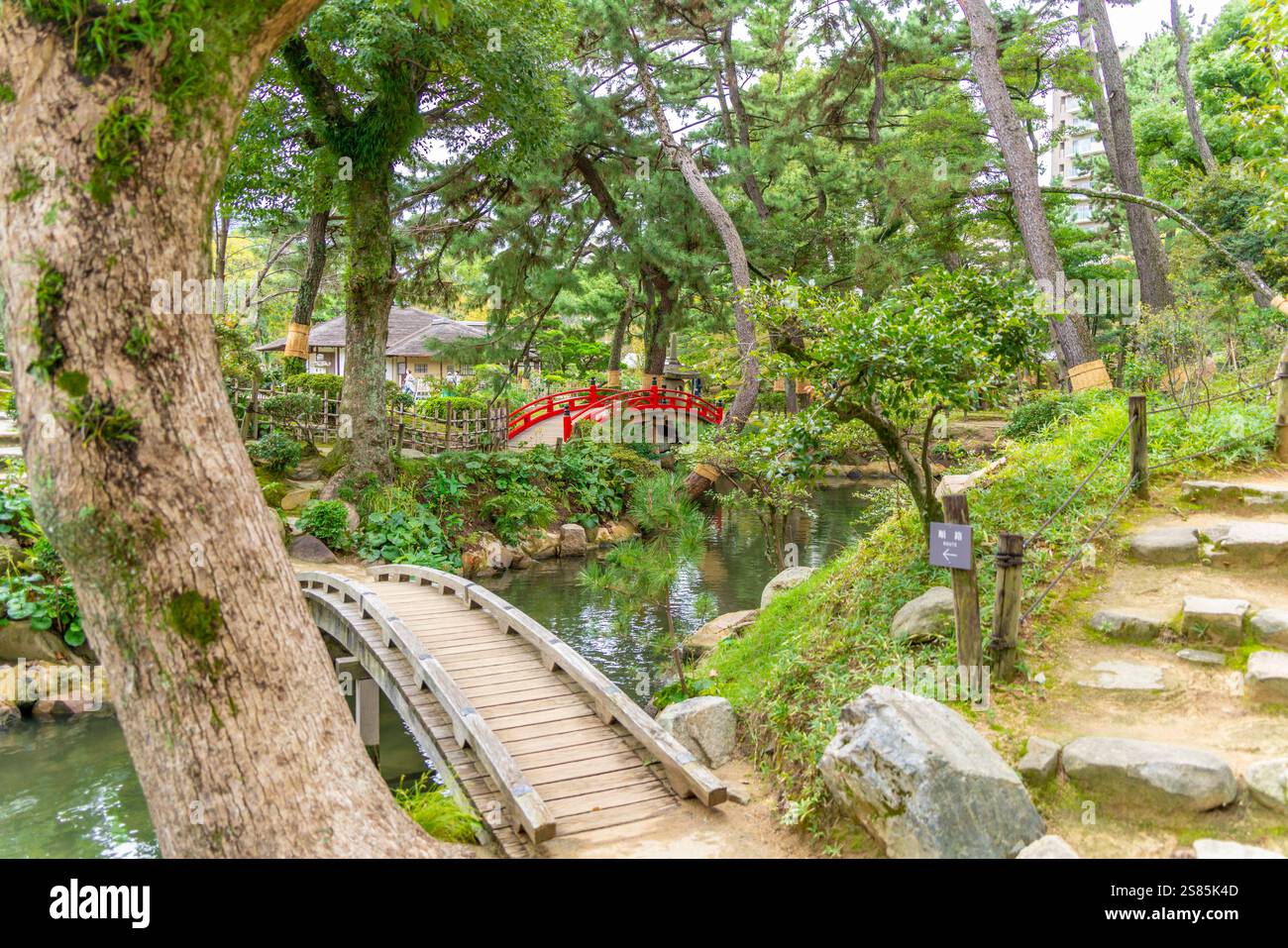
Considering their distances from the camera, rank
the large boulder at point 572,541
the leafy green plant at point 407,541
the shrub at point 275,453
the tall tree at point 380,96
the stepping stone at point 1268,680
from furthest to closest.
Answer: the large boulder at point 572,541 → the shrub at point 275,453 → the leafy green plant at point 407,541 → the tall tree at point 380,96 → the stepping stone at point 1268,680

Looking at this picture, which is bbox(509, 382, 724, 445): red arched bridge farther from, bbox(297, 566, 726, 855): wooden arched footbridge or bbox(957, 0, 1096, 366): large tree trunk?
bbox(957, 0, 1096, 366): large tree trunk

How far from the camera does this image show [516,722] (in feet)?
21.9

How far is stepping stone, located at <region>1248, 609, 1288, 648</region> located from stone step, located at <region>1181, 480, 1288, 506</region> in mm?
1903

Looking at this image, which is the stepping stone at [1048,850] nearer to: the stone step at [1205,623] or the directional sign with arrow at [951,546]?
the directional sign with arrow at [951,546]

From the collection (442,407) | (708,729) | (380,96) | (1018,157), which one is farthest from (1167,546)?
(442,407)

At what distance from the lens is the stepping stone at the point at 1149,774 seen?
13.8 ft

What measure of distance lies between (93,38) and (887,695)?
480cm

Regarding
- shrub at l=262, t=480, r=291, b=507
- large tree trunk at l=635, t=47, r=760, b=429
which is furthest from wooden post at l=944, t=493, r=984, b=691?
shrub at l=262, t=480, r=291, b=507

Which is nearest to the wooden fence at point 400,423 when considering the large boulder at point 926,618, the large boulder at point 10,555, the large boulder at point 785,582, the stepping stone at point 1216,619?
the large boulder at point 10,555

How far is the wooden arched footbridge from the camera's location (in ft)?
18.0

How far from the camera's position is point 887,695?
15.4 ft

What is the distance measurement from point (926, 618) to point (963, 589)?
3.00ft

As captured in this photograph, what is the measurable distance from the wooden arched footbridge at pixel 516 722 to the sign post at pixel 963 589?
1.73 metres
